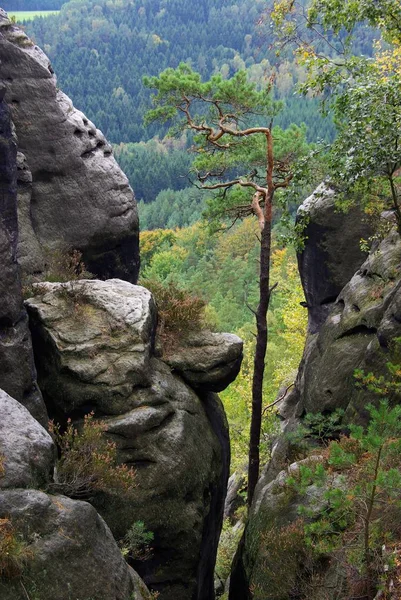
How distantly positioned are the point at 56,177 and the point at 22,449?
39.7 feet

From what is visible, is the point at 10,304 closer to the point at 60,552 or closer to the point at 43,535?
the point at 43,535

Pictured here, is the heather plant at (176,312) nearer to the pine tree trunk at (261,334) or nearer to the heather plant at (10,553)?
the pine tree trunk at (261,334)

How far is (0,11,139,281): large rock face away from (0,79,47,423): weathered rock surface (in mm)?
5315

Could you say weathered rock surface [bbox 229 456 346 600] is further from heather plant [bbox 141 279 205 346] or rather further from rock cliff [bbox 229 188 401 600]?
heather plant [bbox 141 279 205 346]

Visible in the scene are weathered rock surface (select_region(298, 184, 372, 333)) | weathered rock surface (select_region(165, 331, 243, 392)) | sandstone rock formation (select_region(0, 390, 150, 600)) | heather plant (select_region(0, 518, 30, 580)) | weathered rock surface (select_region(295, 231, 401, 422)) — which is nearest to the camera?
heather plant (select_region(0, 518, 30, 580))

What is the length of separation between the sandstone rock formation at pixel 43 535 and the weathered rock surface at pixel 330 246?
42.3ft

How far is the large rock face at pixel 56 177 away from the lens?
19547 millimetres

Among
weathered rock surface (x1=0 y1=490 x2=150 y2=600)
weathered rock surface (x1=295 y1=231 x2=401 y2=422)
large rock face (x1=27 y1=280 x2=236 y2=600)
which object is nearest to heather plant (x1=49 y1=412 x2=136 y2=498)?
large rock face (x1=27 y1=280 x2=236 y2=600)

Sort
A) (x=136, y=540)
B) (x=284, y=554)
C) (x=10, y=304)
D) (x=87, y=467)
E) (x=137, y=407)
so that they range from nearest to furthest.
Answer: (x=284, y=554), (x=87, y=467), (x=136, y=540), (x=10, y=304), (x=137, y=407)

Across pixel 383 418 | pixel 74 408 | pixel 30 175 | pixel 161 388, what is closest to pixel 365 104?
pixel 383 418

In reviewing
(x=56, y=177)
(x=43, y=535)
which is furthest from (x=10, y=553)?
(x=56, y=177)

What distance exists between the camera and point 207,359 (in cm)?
1759

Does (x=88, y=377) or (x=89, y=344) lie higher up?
(x=89, y=344)

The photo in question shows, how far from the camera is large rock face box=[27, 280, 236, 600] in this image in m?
14.8
